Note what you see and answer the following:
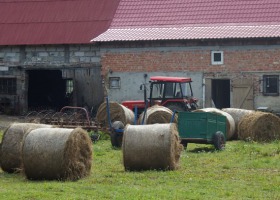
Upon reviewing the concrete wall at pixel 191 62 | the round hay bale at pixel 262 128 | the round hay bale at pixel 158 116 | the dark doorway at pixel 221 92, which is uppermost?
the concrete wall at pixel 191 62

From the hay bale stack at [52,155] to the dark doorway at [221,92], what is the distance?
1736 centimetres

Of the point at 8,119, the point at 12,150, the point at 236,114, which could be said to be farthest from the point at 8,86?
the point at 12,150

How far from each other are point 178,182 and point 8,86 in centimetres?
2230

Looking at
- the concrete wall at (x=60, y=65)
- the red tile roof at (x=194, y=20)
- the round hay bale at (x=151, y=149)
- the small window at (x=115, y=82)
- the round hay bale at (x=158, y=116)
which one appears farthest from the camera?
the concrete wall at (x=60, y=65)

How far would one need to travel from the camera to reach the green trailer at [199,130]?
62.9 ft

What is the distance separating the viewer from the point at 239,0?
32312 mm

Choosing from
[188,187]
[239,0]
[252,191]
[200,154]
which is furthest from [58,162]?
[239,0]

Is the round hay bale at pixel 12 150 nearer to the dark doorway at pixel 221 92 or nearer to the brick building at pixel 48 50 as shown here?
the dark doorway at pixel 221 92

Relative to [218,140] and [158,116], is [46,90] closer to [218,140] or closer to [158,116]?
[158,116]

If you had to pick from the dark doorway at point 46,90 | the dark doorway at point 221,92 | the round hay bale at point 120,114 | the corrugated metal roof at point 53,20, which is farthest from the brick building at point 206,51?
the round hay bale at point 120,114

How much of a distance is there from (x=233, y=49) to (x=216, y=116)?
1061cm

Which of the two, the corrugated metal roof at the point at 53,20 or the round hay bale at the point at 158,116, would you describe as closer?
the round hay bale at the point at 158,116

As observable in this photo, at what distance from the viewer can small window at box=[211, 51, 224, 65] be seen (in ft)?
98.8

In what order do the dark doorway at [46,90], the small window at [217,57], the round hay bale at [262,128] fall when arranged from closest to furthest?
the round hay bale at [262,128] < the small window at [217,57] < the dark doorway at [46,90]
